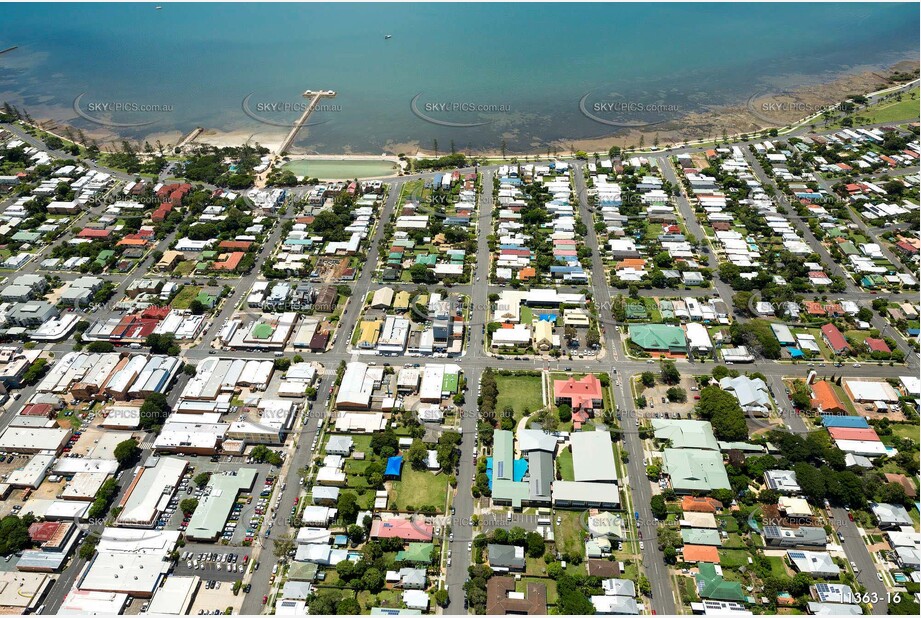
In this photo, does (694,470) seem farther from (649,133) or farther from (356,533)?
(649,133)

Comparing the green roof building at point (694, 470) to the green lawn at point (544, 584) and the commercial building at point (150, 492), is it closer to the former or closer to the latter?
the green lawn at point (544, 584)

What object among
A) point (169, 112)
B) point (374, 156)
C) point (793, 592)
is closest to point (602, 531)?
point (793, 592)

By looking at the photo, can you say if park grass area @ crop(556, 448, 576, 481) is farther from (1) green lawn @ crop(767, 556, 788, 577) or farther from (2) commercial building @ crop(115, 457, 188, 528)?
(2) commercial building @ crop(115, 457, 188, 528)

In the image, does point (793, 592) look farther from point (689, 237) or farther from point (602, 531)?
point (689, 237)

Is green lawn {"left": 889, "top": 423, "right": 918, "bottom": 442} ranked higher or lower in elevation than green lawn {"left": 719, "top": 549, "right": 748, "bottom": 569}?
higher

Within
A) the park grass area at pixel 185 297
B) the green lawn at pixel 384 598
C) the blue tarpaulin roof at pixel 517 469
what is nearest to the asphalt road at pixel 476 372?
the blue tarpaulin roof at pixel 517 469

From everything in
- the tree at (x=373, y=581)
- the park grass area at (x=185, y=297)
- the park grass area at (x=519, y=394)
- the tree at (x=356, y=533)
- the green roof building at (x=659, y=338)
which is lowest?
the tree at (x=373, y=581)

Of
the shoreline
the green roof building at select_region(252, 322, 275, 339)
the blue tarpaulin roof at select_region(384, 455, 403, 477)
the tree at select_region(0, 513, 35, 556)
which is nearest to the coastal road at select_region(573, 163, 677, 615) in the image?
Answer: the blue tarpaulin roof at select_region(384, 455, 403, 477)
